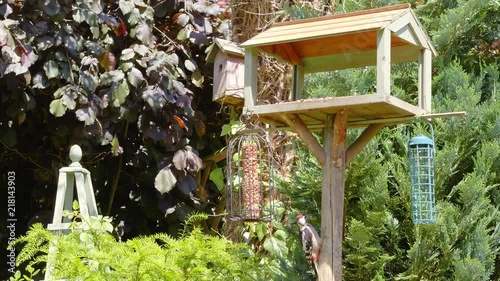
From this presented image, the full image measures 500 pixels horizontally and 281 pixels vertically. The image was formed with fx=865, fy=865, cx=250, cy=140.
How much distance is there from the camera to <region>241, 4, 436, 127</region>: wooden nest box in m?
2.95

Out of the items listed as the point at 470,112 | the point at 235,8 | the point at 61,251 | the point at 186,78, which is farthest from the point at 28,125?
the point at 470,112

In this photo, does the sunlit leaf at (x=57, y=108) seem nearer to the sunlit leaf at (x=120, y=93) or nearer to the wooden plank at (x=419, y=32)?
Result: the sunlit leaf at (x=120, y=93)

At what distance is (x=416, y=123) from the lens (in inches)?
144

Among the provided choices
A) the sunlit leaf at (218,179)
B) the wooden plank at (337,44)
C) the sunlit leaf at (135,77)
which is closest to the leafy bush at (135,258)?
the wooden plank at (337,44)

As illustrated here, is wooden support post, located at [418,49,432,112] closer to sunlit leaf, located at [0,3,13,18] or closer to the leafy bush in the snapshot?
the leafy bush

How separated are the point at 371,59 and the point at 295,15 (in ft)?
2.54

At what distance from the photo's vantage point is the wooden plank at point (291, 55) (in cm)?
349

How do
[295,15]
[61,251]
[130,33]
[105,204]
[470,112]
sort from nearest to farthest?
[61,251]
[470,112]
[295,15]
[130,33]
[105,204]

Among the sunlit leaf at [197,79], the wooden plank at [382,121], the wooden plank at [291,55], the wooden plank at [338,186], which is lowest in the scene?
the wooden plank at [338,186]

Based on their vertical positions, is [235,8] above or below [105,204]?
above

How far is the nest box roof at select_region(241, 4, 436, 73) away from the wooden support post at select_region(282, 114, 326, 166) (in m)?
0.28

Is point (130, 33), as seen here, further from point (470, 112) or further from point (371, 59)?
point (470, 112)

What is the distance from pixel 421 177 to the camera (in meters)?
3.25

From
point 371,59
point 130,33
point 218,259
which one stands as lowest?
point 218,259
